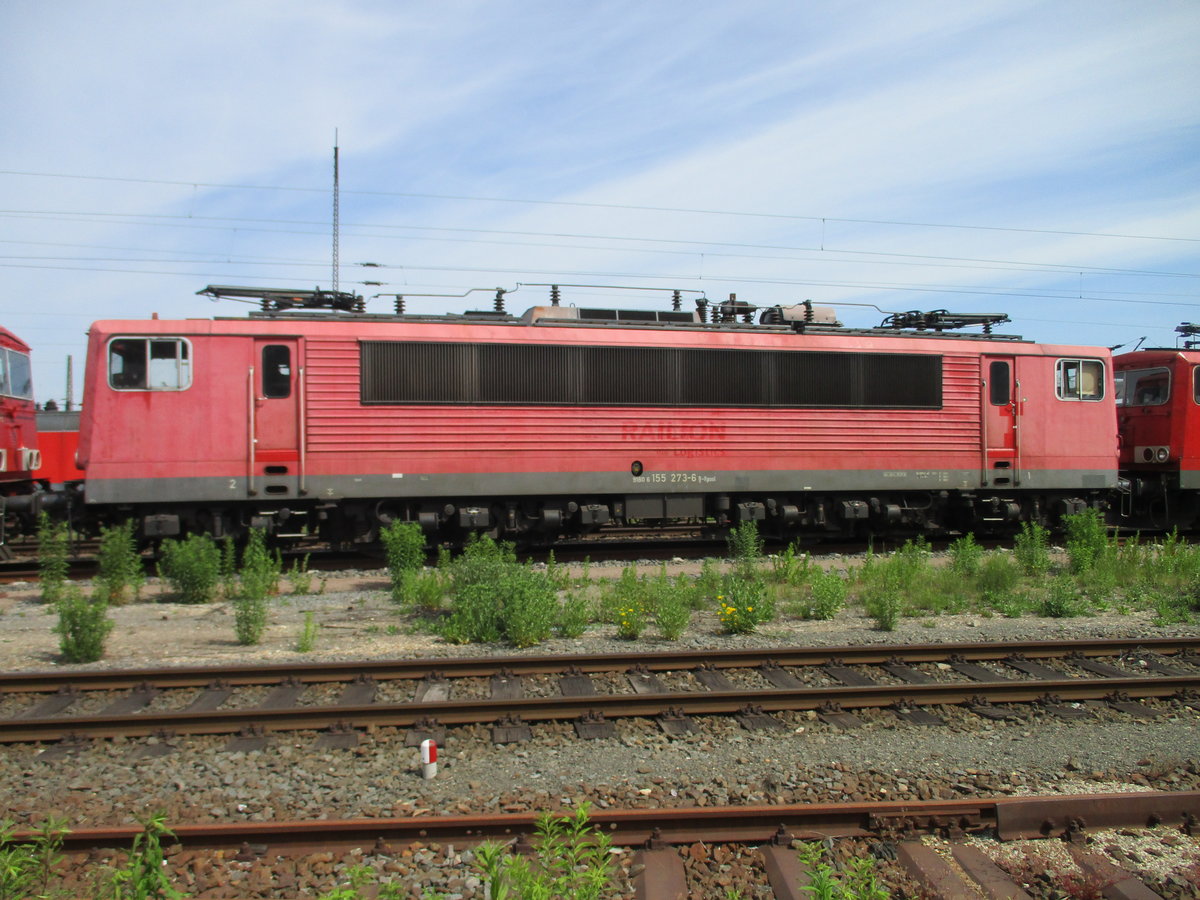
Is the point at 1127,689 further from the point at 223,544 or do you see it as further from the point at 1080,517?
the point at 223,544

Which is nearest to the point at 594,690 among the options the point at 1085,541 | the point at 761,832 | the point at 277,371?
the point at 761,832

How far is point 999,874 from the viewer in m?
4.07

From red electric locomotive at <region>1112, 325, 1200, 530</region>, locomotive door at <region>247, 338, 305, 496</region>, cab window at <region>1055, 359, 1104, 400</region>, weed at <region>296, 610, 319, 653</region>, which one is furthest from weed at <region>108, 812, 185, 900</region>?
red electric locomotive at <region>1112, 325, 1200, 530</region>

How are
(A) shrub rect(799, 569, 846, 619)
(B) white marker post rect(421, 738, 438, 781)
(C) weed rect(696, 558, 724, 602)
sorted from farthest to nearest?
(C) weed rect(696, 558, 724, 602) < (A) shrub rect(799, 569, 846, 619) < (B) white marker post rect(421, 738, 438, 781)

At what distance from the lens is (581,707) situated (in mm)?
6234

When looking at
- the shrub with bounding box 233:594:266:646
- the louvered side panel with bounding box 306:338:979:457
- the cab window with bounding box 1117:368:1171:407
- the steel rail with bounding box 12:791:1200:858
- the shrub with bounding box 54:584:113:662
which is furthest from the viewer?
the cab window with bounding box 1117:368:1171:407

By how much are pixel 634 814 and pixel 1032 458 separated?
12.5 meters

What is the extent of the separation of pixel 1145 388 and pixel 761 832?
15654 millimetres

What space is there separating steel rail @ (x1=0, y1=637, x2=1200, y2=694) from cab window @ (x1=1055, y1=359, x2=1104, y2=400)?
779 cm

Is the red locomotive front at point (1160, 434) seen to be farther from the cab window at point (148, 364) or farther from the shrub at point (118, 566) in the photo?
the shrub at point (118, 566)

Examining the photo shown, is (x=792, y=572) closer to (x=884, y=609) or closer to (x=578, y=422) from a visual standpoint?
(x=884, y=609)

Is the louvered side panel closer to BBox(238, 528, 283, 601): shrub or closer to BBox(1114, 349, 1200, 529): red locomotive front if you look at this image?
BBox(238, 528, 283, 601): shrub

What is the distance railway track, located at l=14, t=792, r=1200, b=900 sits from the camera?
13.7 ft

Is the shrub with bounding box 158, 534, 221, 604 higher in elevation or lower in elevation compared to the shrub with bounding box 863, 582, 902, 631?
higher
